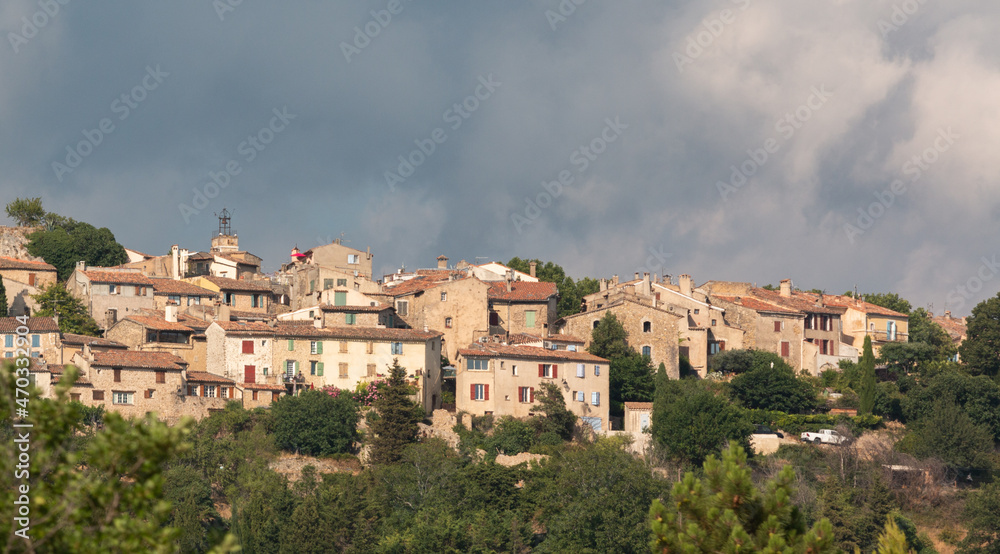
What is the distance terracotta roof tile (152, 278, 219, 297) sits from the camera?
3120 inches

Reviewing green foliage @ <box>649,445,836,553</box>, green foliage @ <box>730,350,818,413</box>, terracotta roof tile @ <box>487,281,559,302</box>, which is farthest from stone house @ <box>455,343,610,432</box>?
green foliage @ <box>649,445,836,553</box>

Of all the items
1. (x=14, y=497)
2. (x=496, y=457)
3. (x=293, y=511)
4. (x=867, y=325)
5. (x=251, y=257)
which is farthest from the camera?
(x=251, y=257)

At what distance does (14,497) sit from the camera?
49.1 feet

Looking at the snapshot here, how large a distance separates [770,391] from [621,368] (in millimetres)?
9084

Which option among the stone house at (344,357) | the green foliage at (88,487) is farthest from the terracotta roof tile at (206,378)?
the green foliage at (88,487)

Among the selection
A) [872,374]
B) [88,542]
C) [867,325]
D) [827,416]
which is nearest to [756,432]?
[827,416]

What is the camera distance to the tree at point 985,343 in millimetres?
81125

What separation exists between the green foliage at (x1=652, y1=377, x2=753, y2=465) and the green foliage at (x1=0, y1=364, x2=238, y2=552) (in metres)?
51.6

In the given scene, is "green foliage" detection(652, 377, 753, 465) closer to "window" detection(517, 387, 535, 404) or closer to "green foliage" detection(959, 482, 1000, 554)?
"window" detection(517, 387, 535, 404)

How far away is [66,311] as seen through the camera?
75438mm

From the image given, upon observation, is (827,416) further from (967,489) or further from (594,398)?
(594,398)

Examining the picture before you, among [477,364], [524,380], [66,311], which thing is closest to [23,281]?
[66,311]

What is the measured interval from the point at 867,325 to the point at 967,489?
22470mm

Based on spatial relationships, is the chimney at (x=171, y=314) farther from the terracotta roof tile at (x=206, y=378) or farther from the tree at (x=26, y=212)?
the tree at (x=26, y=212)
